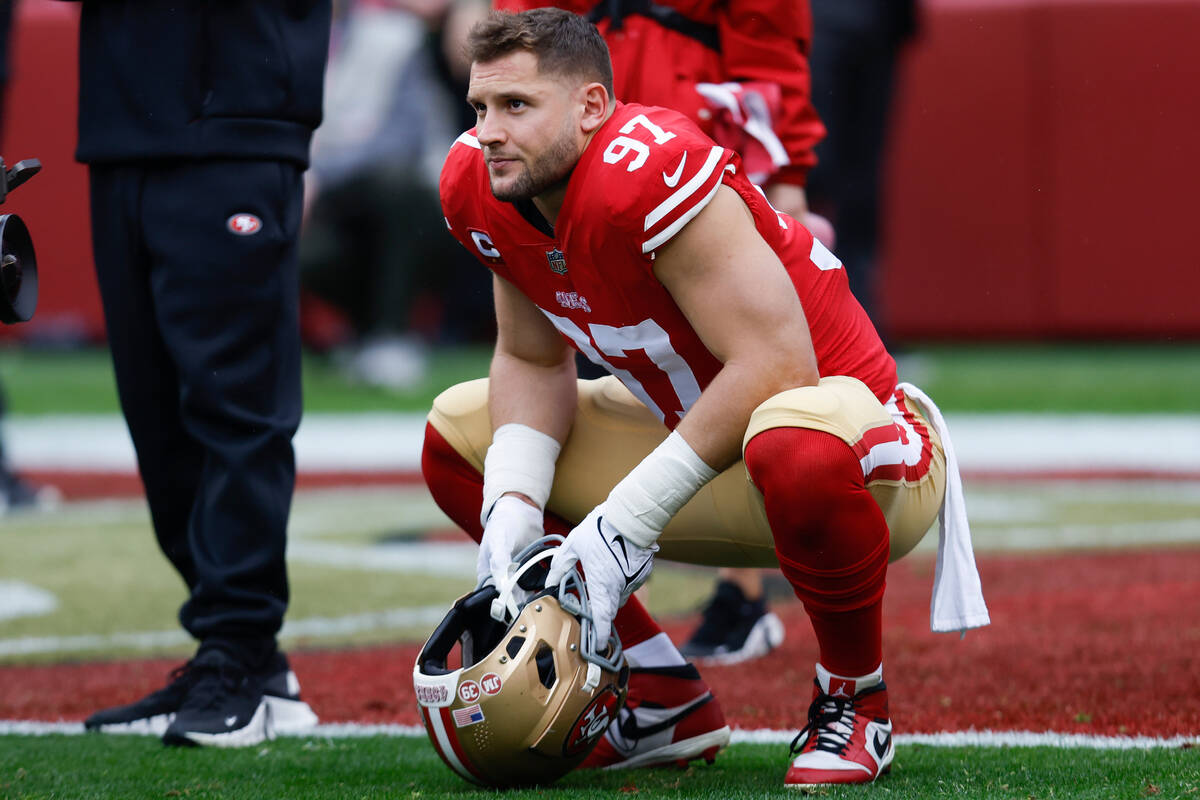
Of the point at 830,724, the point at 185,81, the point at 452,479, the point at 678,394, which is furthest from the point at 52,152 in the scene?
the point at 830,724

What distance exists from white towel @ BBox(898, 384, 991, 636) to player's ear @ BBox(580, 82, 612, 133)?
2.31 ft

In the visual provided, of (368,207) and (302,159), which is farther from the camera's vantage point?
(368,207)

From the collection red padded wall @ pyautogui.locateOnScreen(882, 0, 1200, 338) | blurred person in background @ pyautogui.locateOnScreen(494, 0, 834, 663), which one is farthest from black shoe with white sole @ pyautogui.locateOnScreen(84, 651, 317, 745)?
red padded wall @ pyautogui.locateOnScreen(882, 0, 1200, 338)

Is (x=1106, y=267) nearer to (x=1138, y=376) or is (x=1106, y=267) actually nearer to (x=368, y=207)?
(x=1138, y=376)

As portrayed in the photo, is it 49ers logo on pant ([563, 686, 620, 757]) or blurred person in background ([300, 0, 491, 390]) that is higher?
49ers logo on pant ([563, 686, 620, 757])

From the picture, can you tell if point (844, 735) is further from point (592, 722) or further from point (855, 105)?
point (855, 105)

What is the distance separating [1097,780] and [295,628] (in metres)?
2.14

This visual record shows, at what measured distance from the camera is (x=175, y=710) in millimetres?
3061

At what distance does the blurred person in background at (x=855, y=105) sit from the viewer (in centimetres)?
468

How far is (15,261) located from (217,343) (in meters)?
0.60

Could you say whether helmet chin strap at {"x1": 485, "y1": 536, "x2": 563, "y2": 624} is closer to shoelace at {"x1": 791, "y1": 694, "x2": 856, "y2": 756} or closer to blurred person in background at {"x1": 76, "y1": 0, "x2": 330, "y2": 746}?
shoelace at {"x1": 791, "y1": 694, "x2": 856, "y2": 756}

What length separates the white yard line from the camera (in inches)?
104

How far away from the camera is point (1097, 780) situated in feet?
7.91

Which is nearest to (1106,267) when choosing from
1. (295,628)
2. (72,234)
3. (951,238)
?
(951,238)
